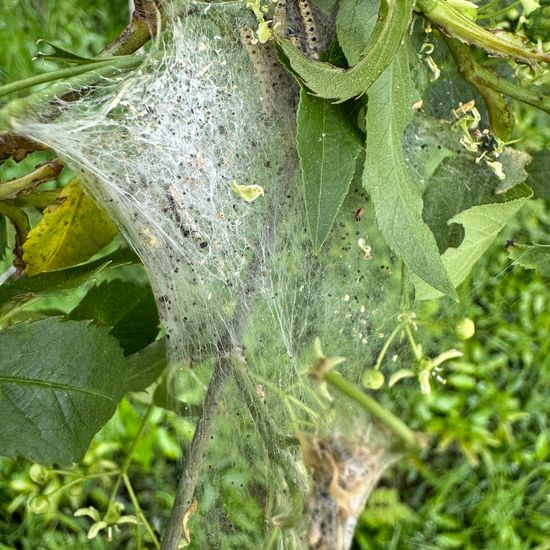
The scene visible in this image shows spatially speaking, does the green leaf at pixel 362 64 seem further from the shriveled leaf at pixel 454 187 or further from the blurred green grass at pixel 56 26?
the blurred green grass at pixel 56 26

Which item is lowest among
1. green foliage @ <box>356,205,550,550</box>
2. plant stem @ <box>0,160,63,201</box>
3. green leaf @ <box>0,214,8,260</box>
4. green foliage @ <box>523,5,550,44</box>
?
green foliage @ <box>356,205,550,550</box>

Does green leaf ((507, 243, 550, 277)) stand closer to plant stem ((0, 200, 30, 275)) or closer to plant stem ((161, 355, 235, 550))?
plant stem ((161, 355, 235, 550))

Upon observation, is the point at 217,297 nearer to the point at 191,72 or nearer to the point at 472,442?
the point at 191,72

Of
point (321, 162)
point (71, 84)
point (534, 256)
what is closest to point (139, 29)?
point (71, 84)

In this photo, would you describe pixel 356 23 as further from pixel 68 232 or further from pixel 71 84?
pixel 68 232

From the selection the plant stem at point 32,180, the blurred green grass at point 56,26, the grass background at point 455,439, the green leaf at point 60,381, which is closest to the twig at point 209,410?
the green leaf at point 60,381

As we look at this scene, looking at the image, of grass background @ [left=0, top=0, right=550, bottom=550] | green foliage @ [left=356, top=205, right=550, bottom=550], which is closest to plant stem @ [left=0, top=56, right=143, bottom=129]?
grass background @ [left=0, top=0, right=550, bottom=550]
